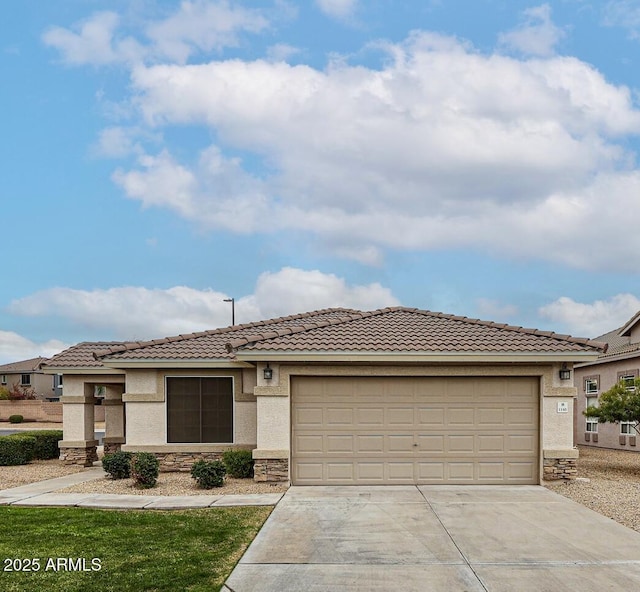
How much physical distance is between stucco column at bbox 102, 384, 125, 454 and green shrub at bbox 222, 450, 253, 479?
6.98m

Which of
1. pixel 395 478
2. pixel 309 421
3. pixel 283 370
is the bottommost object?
pixel 395 478

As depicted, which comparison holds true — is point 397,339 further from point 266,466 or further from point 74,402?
point 74,402

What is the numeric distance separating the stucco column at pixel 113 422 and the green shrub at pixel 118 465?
5692mm

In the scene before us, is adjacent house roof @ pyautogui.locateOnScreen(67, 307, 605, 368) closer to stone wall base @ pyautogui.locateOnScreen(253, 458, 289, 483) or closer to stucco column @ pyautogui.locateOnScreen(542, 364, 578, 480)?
stucco column @ pyautogui.locateOnScreen(542, 364, 578, 480)

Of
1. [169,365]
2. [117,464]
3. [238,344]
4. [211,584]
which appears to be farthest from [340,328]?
[211,584]

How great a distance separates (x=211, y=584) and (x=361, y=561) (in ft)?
6.25

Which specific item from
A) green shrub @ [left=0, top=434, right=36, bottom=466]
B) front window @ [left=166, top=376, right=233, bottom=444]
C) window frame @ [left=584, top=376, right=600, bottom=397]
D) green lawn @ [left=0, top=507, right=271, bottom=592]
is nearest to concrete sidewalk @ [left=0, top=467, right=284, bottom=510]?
green lawn @ [left=0, top=507, right=271, bottom=592]

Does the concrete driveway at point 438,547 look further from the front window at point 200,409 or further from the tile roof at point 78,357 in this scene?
the tile roof at point 78,357

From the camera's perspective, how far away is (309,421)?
1424 cm

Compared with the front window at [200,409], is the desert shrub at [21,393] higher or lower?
lower

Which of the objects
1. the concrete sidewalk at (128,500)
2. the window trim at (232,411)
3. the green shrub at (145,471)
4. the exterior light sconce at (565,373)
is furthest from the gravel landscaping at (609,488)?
the green shrub at (145,471)

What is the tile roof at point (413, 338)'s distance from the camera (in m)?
14.0

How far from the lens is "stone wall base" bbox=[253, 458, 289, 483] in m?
13.9

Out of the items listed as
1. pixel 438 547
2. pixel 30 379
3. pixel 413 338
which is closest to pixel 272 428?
pixel 413 338
